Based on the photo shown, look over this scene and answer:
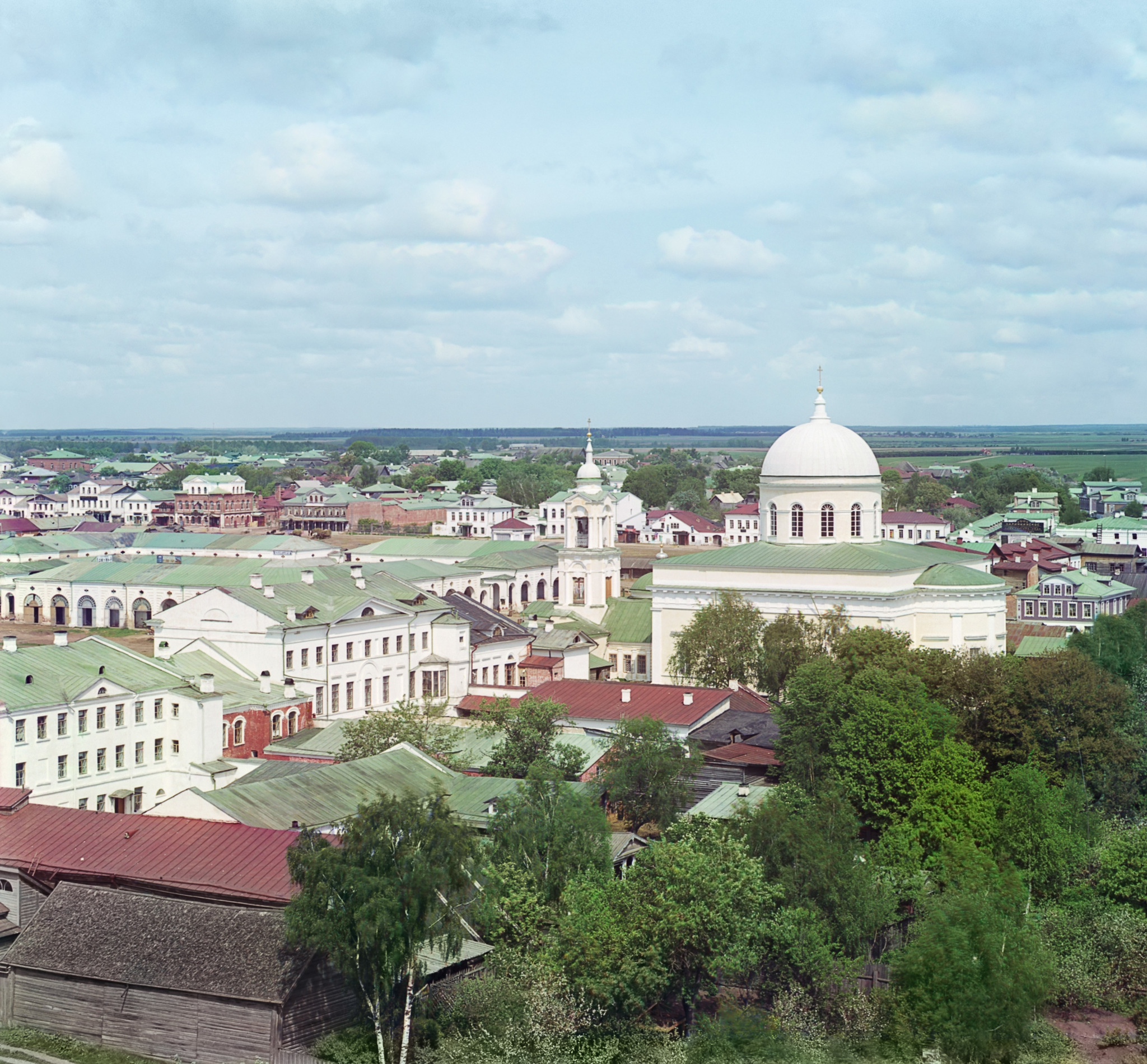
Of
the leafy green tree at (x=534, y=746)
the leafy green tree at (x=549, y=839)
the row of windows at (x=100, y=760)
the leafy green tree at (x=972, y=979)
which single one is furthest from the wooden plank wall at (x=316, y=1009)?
the row of windows at (x=100, y=760)

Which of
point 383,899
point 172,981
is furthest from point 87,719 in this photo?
point 383,899

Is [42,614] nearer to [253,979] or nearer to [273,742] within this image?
[273,742]

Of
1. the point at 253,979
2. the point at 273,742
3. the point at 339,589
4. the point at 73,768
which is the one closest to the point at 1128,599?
the point at 339,589

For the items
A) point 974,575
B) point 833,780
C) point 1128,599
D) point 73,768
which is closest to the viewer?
point 833,780

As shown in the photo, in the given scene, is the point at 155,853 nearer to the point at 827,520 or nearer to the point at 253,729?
the point at 253,729

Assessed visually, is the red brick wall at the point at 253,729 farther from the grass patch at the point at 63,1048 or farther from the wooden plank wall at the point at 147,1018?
the grass patch at the point at 63,1048

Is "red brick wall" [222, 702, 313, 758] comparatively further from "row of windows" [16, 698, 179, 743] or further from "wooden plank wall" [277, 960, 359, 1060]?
"wooden plank wall" [277, 960, 359, 1060]
